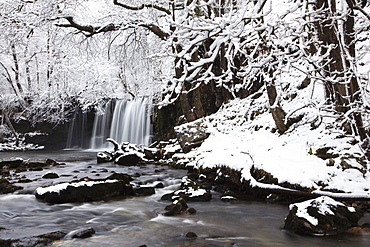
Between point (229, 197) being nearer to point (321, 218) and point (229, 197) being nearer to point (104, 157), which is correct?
point (321, 218)

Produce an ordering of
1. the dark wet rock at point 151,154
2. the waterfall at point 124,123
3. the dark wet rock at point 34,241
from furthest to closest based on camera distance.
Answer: the waterfall at point 124,123 < the dark wet rock at point 151,154 < the dark wet rock at point 34,241

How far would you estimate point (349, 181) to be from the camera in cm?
456

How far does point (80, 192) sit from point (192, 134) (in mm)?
5324

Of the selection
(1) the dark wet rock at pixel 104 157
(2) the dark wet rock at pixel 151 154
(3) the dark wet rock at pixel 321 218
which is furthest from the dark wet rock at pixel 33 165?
(3) the dark wet rock at pixel 321 218

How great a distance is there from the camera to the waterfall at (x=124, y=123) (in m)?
18.0

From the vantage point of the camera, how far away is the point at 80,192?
5.70 meters

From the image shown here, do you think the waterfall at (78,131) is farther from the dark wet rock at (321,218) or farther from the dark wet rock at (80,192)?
the dark wet rock at (321,218)

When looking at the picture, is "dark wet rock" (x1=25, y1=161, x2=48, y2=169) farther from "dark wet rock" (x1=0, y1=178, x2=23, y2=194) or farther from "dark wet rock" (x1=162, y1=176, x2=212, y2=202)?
"dark wet rock" (x1=162, y1=176, x2=212, y2=202)

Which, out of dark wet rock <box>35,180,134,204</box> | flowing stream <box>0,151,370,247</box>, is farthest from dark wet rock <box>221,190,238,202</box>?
dark wet rock <box>35,180,134,204</box>

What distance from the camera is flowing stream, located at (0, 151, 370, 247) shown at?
3.61m

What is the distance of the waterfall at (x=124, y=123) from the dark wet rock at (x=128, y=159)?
5.44m

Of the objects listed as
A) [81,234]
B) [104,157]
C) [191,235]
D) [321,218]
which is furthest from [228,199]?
[104,157]

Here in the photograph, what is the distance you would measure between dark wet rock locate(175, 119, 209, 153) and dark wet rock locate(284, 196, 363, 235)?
6.37 m

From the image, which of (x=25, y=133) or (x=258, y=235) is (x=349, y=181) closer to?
(x=258, y=235)
